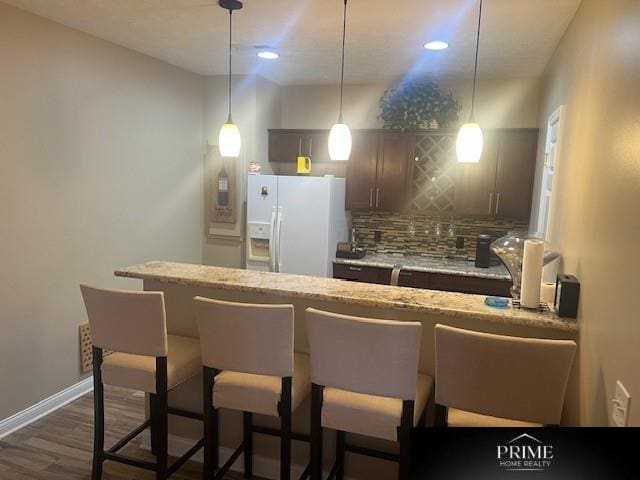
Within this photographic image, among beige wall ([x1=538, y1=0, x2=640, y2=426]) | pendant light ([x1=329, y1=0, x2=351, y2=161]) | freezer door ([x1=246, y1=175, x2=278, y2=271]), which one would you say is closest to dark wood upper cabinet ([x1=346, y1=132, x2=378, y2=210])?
freezer door ([x1=246, y1=175, x2=278, y2=271])

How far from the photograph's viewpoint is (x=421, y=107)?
4434 millimetres

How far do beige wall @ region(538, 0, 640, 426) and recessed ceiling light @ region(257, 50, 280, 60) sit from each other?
2.19m

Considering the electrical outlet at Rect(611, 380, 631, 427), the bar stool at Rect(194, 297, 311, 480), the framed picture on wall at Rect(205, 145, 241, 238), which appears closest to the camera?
the electrical outlet at Rect(611, 380, 631, 427)

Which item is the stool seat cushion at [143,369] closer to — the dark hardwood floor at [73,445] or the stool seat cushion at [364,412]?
the dark hardwood floor at [73,445]

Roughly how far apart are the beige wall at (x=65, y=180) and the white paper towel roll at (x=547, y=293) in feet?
9.99

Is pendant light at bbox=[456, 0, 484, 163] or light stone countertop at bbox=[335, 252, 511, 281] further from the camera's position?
light stone countertop at bbox=[335, 252, 511, 281]

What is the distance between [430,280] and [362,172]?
4.18ft

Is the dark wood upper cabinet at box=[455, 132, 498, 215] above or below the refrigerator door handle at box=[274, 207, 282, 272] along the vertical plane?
above

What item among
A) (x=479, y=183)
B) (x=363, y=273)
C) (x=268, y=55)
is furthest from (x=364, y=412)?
(x=479, y=183)

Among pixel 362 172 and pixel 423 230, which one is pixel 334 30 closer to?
pixel 362 172

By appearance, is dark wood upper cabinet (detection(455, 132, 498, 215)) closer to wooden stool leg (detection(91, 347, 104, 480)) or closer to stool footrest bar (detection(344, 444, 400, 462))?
stool footrest bar (detection(344, 444, 400, 462))

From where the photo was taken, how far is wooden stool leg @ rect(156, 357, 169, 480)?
222cm

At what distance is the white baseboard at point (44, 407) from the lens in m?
2.98

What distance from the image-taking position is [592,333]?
172 centimetres
